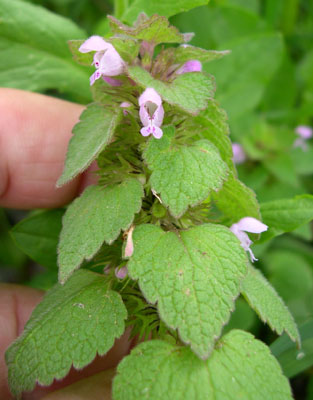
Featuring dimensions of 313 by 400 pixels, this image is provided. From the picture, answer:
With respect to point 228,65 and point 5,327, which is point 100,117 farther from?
point 228,65

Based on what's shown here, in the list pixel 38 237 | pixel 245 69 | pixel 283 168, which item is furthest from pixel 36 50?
pixel 283 168

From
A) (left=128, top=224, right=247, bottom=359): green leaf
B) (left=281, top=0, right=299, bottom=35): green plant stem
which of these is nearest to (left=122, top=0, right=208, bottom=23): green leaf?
(left=128, top=224, right=247, bottom=359): green leaf

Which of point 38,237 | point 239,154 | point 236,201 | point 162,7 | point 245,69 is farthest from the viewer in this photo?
point 239,154

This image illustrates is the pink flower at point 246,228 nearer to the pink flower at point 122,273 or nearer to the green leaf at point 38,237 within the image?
the pink flower at point 122,273

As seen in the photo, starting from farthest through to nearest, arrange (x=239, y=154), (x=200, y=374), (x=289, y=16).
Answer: (x=289, y=16) < (x=239, y=154) < (x=200, y=374)

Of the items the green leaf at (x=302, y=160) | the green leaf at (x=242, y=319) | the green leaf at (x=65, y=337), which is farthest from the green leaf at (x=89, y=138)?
the green leaf at (x=302, y=160)

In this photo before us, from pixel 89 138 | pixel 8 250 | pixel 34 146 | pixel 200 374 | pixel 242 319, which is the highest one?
pixel 89 138

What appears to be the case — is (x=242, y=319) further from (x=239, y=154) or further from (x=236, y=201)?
(x=239, y=154)
